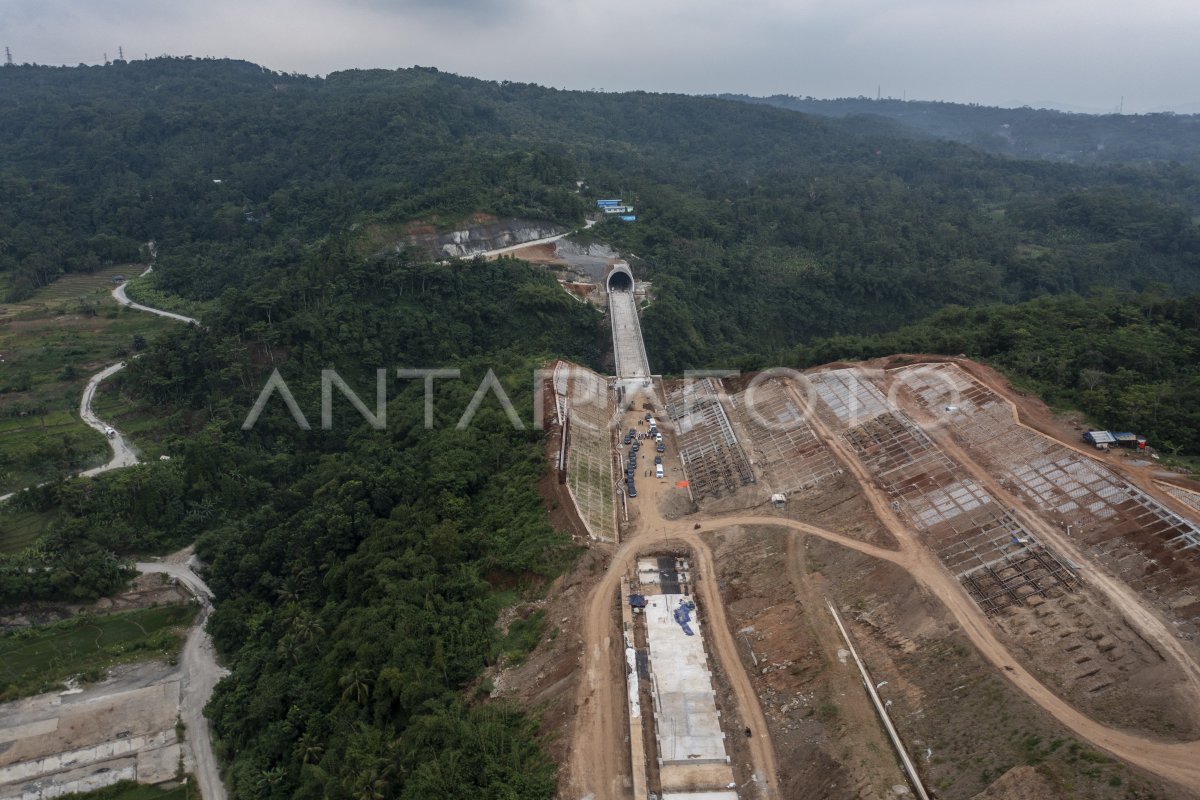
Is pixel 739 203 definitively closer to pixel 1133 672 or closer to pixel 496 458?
pixel 496 458

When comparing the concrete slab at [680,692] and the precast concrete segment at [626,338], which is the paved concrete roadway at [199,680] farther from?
the precast concrete segment at [626,338]

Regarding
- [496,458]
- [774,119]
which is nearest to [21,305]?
[496,458]

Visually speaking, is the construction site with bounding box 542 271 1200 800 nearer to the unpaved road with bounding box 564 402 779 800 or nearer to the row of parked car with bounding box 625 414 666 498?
the unpaved road with bounding box 564 402 779 800

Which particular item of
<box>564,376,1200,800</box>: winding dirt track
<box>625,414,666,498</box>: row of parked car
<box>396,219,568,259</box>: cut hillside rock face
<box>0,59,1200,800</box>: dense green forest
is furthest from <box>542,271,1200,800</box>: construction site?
<box>396,219,568,259</box>: cut hillside rock face

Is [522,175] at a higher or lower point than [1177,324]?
higher

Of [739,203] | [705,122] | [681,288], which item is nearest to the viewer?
[681,288]

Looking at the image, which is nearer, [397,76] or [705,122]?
[397,76]
